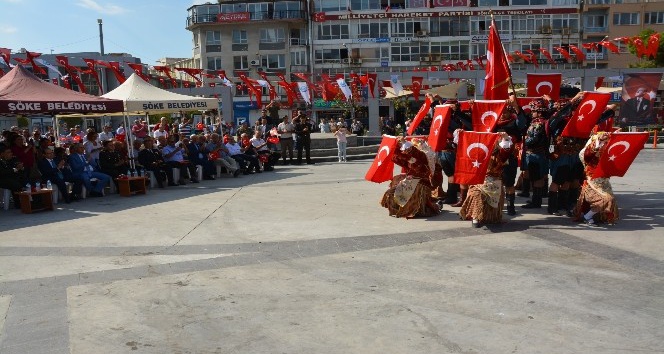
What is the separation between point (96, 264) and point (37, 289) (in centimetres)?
98

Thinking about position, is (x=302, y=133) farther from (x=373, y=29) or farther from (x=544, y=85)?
(x=373, y=29)

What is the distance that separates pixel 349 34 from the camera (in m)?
57.2

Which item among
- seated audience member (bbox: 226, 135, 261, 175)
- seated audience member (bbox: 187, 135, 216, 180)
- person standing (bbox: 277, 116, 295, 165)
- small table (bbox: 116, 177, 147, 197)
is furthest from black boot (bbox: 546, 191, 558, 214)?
person standing (bbox: 277, 116, 295, 165)

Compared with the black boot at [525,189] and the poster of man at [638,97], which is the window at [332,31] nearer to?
the poster of man at [638,97]

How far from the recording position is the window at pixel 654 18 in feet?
196

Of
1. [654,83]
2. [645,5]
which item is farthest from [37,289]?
[645,5]

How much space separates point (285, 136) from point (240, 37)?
44579 millimetres

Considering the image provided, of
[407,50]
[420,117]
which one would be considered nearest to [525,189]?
[420,117]

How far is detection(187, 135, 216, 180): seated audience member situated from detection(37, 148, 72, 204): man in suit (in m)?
3.78

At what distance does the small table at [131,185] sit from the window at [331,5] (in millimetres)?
47233

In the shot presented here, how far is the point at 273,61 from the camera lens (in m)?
60.9

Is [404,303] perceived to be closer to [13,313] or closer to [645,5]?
[13,313]

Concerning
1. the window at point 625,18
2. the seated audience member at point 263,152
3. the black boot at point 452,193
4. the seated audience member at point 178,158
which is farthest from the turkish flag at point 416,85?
the window at point 625,18

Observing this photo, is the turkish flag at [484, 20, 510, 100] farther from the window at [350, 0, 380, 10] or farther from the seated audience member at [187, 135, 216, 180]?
the window at [350, 0, 380, 10]
